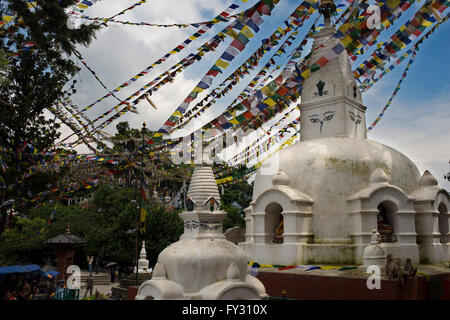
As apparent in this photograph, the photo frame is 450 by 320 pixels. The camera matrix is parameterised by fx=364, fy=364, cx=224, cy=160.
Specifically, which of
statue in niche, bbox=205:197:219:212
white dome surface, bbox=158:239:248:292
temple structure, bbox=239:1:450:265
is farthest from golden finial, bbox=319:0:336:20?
white dome surface, bbox=158:239:248:292

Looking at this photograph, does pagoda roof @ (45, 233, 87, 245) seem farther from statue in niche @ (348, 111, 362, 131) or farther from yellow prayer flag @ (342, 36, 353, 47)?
yellow prayer flag @ (342, 36, 353, 47)

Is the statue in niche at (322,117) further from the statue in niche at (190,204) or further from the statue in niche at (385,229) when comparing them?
the statue in niche at (190,204)

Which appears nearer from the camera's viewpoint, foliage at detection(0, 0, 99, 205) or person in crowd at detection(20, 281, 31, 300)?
foliage at detection(0, 0, 99, 205)

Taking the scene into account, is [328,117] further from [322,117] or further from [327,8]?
[327,8]

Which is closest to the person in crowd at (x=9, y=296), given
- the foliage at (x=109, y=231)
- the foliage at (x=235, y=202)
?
the foliage at (x=109, y=231)

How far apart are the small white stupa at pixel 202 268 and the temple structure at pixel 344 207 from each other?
158 inches

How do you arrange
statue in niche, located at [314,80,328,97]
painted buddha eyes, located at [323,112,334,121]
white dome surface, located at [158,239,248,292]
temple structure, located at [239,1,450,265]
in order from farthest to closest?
statue in niche, located at [314,80,328,97] → painted buddha eyes, located at [323,112,334,121] → temple structure, located at [239,1,450,265] → white dome surface, located at [158,239,248,292]

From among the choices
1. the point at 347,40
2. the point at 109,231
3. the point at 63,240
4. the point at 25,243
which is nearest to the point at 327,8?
the point at 347,40

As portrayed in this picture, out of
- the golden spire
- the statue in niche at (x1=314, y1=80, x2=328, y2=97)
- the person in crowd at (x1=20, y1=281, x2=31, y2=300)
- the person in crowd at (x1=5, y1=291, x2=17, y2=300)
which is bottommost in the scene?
the person in crowd at (x1=20, y1=281, x2=31, y2=300)

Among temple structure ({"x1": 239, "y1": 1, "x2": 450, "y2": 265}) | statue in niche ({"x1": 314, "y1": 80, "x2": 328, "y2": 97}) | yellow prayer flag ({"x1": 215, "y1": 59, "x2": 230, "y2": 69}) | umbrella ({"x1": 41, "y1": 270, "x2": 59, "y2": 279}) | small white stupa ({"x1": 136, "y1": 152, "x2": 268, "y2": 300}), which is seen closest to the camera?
small white stupa ({"x1": 136, "y1": 152, "x2": 268, "y2": 300})

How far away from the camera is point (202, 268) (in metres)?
7.99

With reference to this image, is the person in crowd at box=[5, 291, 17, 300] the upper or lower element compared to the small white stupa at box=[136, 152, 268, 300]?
lower

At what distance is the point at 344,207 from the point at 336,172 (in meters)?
1.24

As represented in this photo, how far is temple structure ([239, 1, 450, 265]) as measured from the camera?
12047 mm
